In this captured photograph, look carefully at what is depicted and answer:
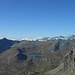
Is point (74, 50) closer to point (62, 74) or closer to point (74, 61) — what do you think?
point (74, 61)

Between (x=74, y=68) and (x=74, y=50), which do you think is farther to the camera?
(x=74, y=50)

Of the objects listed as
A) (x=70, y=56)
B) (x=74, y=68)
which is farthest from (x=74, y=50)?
(x=74, y=68)

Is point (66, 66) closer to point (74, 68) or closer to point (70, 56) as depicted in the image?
point (70, 56)

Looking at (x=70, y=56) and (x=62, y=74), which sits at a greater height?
(x=70, y=56)

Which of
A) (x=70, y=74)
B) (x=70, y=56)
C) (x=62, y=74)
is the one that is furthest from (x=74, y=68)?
(x=70, y=56)

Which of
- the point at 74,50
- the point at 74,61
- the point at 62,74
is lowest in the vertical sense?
the point at 62,74

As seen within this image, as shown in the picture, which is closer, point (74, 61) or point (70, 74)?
point (70, 74)

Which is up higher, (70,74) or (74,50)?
(74,50)

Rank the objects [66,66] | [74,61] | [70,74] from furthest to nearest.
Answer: [66,66] < [74,61] < [70,74]

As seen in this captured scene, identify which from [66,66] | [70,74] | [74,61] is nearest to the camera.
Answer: [70,74]
